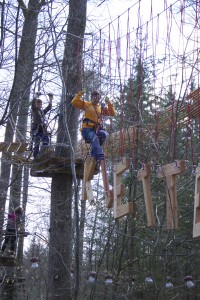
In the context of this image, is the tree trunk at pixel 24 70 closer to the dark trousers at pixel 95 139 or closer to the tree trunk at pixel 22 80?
the tree trunk at pixel 22 80

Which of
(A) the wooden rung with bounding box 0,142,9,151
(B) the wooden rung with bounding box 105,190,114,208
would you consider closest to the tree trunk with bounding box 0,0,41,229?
(A) the wooden rung with bounding box 0,142,9,151

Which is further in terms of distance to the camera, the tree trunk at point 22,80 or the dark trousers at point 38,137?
the tree trunk at point 22,80

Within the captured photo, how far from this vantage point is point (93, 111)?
7.80m

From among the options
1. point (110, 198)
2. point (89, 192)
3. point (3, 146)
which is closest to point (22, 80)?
point (3, 146)

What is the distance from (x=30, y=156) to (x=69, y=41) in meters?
2.23

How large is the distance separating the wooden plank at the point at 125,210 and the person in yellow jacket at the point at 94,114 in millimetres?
1328

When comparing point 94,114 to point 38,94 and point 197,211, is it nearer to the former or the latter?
point 38,94

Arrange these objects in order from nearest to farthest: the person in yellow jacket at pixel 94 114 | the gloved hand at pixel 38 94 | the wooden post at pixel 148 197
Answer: the wooden post at pixel 148 197, the person in yellow jacket at pixel 94 114, the gloved hand at pixel 38 94

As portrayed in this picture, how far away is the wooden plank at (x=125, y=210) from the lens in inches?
241

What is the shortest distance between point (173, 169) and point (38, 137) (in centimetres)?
400

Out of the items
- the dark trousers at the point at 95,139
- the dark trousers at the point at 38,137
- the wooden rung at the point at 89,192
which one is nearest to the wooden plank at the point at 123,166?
the dark trousers at the point at 95,139

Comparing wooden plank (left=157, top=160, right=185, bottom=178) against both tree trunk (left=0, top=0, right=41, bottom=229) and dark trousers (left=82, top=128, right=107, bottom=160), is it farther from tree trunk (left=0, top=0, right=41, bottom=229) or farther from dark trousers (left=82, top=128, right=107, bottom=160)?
tree trunk (left=0, top=0, right=41, bottom=229)

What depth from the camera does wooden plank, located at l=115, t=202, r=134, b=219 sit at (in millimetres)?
6117

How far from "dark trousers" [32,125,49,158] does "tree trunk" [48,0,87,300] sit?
1.05 ft
